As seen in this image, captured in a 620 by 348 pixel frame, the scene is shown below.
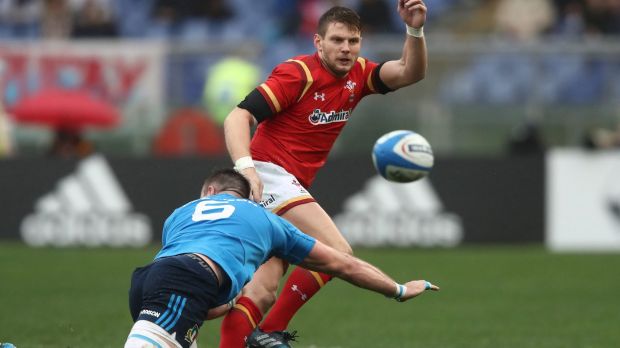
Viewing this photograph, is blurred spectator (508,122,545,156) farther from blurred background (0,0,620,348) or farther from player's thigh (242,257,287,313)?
player's thigh (242,257,287,313)

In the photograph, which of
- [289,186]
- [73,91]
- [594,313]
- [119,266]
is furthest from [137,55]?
[289,186]

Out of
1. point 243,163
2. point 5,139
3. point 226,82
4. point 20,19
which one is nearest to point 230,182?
point 243,163

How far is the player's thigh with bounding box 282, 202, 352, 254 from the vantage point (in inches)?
300

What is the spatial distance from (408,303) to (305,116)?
4557mm

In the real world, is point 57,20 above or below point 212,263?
below

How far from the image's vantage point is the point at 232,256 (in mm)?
6512

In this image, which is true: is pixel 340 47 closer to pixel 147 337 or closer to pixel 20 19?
pixel 147 337

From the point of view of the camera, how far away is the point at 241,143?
7320 mm

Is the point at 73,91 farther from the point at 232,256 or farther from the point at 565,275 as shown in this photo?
the point at 232,256

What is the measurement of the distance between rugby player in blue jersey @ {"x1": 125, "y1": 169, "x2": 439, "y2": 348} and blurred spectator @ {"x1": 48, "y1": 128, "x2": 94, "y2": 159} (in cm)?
1029

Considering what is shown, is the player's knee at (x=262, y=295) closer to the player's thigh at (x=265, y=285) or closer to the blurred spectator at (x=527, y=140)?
the player's thigh at (x=265, y=285)

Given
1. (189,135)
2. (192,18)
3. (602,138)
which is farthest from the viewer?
(192,18)

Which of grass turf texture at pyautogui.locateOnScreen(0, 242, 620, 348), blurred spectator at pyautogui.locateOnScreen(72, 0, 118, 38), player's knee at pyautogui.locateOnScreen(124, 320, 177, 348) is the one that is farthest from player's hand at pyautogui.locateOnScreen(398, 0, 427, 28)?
blurred spectator at pyautogui.locateOnScreen(72, 0, 118, 38)

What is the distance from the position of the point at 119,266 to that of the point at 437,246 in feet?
15.2
